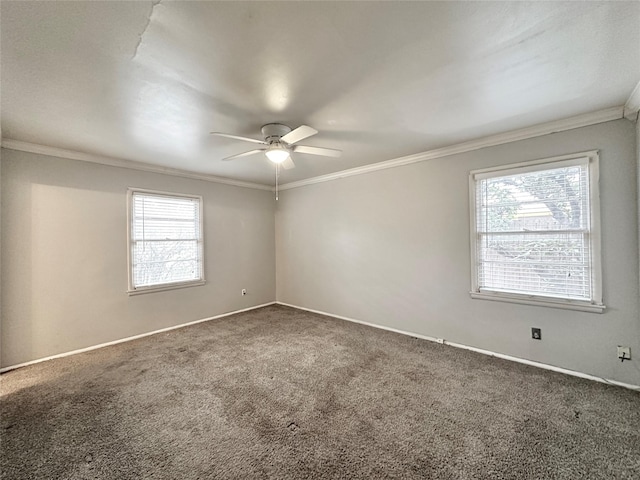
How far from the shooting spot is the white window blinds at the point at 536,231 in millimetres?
2656

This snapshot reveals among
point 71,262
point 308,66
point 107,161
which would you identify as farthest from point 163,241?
point 308,66

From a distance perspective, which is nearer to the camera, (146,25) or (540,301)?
(146,25)

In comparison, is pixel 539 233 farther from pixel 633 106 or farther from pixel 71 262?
pixel 71 262

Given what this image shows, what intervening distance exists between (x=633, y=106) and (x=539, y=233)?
1.24 m

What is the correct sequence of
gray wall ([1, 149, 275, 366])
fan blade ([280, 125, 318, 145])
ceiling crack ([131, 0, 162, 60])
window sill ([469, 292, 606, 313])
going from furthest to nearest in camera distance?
gray wall ([1, 149, 275, 366]) → window sill ([469, 292, 606, 313]) → fan blade ([280, 125, 318, 145]) → ceiling crack ([131, 0, 162, 60])

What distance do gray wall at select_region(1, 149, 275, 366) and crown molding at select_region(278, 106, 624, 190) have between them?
2937 mm

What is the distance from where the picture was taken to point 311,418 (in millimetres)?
2066

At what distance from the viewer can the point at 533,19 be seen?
1436 mm

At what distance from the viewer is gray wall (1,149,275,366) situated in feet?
9.92

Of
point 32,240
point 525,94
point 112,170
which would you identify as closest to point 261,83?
point 525,94

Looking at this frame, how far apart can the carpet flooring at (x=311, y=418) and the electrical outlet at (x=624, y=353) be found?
32 centimetres

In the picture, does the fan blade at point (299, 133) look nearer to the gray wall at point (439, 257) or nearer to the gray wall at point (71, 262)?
the gray wall at point (439, 257)

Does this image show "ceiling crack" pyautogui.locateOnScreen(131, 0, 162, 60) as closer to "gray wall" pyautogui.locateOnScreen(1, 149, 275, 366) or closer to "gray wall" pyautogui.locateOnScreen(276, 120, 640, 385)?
"gray wall" pyautogui.locateOnScreen(1, 149, 275, 366)

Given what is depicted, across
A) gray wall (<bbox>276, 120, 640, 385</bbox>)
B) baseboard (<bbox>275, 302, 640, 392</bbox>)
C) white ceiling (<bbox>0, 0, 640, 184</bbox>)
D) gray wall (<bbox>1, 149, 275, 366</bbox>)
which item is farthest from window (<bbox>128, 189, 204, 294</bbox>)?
baseboard (<bbox>275, 302, 640, 392</bbox>)
